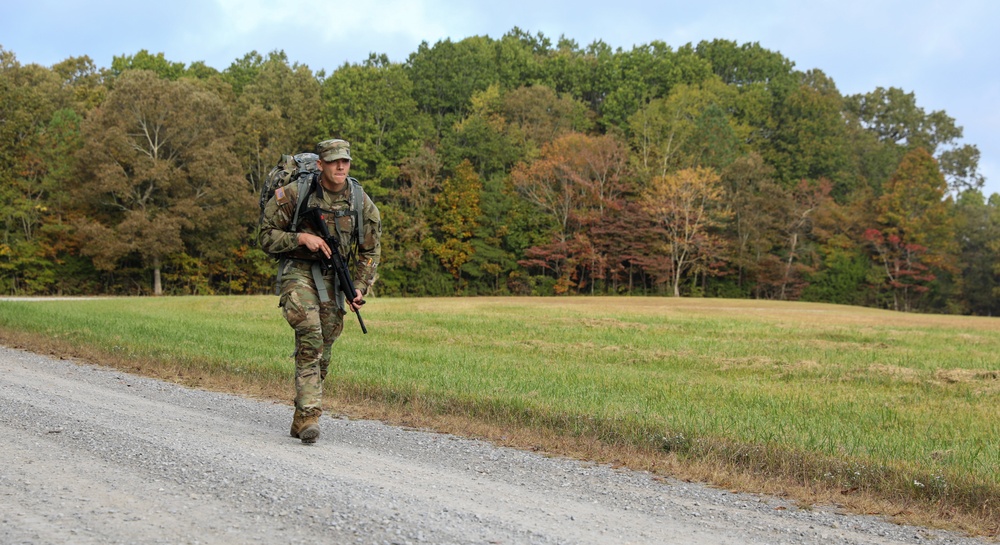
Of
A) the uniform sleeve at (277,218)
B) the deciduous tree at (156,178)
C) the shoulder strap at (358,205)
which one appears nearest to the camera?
the uniform sleeve at (277,218)

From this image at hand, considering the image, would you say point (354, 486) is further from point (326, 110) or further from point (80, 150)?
point (326, 110)

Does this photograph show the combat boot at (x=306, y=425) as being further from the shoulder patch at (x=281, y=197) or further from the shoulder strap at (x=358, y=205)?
the shoulder patch at (x=281, y=197)

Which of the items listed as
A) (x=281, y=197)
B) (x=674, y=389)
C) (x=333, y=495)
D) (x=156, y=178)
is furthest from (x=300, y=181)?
(x=156, y=178)

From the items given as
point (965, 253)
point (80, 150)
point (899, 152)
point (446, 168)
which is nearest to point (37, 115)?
point (80, 150)

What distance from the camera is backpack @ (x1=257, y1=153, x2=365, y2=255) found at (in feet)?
25.9

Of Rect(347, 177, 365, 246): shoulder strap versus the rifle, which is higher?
Rect(347, 177, 365, 246): shoulder strap

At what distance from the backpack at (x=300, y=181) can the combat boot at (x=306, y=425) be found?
1.55m

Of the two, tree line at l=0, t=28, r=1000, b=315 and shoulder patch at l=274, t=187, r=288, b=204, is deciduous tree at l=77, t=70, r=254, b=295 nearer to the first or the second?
tree line at l=0, t=28, r=1000, b=315

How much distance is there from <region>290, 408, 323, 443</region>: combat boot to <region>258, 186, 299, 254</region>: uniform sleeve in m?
1.53

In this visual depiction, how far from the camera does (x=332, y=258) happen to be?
8.03m

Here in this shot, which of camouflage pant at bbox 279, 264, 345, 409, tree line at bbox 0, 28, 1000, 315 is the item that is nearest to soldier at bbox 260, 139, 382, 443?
camouflage pant at bbox 279, 264, 345, 409

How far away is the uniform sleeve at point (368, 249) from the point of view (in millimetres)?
8242

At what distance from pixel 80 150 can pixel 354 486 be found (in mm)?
55128

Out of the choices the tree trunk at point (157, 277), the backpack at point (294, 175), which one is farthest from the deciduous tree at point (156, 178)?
the backpack at point (294, 175)
